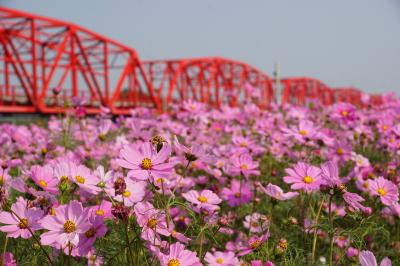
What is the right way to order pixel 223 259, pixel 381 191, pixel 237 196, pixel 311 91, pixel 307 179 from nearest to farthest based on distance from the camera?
pixel 223 259 → pixel 307 179 → pixel 381 191 → pixel 237 196 → pixel 311 91

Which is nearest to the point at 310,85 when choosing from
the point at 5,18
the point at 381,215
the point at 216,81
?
the point at 216,81

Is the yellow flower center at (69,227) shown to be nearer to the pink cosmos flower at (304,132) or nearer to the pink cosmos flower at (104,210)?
the pink cosmos flower at (104,210)

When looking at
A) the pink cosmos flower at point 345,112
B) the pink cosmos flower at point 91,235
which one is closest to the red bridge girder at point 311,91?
the pink cosmos flower at point 345,112

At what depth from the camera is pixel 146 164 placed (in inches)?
45.7

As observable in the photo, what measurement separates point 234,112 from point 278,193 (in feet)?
12.4

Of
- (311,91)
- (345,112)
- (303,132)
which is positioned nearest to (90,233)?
(303,132)

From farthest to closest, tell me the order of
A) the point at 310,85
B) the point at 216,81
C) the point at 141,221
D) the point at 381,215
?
the point at 310,85 < the point at 216,81 < the point at 381,215 < the point at 141,221

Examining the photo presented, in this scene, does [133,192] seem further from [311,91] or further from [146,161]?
[311,91]

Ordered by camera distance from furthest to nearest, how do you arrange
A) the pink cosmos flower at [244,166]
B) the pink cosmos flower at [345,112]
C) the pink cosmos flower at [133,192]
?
the pink cosmos flower at [345,112], the pink cosmos flower at [244,166], the pink cosmos flower at [133,192]

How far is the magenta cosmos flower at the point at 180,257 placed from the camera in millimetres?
1093

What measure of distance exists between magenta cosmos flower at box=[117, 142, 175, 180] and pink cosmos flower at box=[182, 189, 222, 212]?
32 centimetres

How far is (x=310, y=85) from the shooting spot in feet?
94.4

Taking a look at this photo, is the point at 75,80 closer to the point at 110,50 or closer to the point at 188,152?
the point at 110,50

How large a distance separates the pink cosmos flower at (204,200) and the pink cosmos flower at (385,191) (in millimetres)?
574
